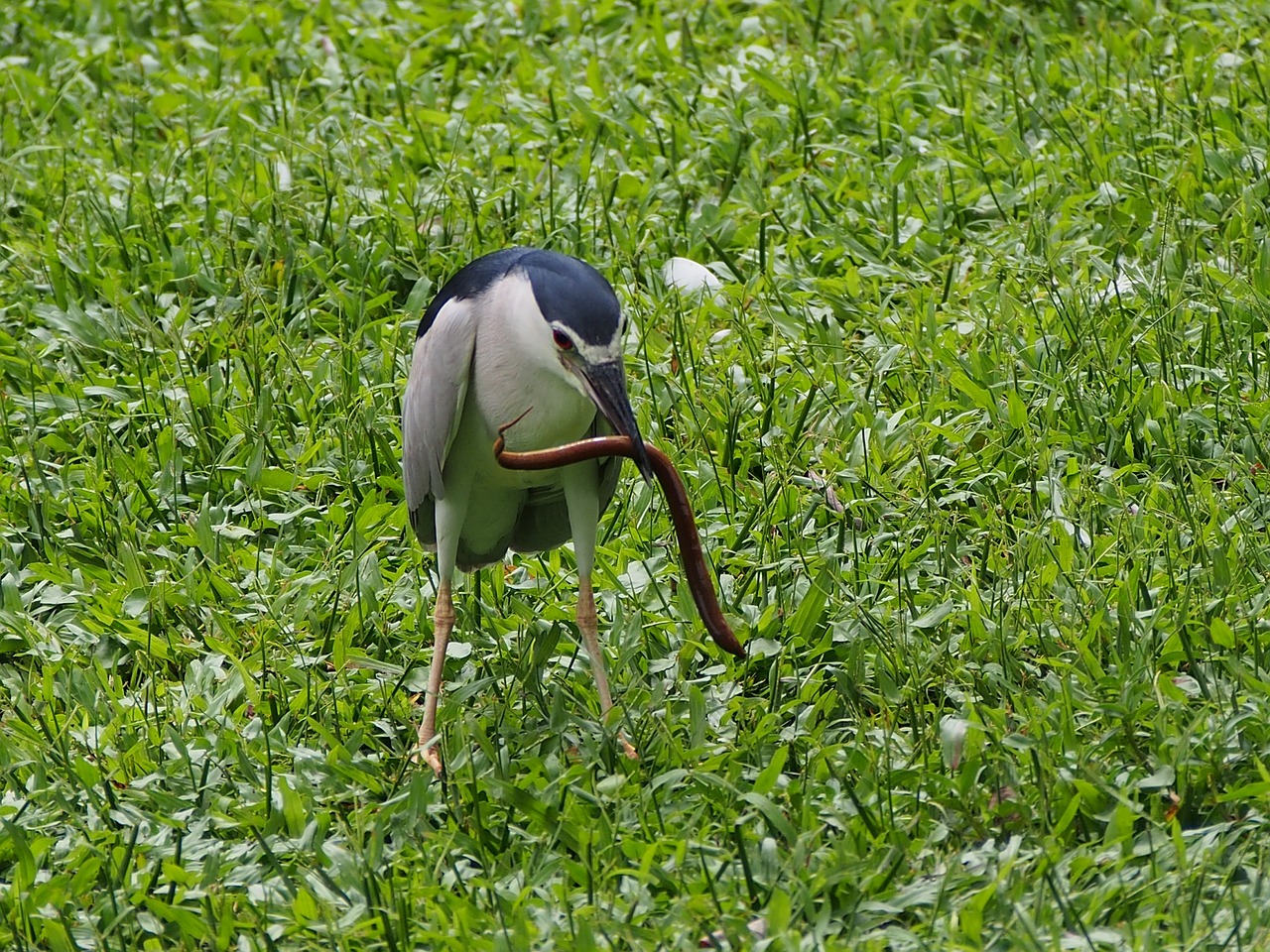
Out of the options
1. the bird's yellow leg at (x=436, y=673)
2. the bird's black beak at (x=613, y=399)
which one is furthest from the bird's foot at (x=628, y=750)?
the bird's black beak at (x=613, y=399)

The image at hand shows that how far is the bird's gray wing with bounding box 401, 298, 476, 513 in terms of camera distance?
405cm

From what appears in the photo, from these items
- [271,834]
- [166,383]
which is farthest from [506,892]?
[166,383]

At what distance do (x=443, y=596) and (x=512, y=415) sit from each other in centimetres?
63

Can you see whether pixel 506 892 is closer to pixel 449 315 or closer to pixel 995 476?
pixel 449 315

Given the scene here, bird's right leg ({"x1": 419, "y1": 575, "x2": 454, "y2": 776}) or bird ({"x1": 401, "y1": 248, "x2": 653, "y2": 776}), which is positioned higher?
bird ({"x1": 401, "y1": 248, "x2": 653, "y2": 776})

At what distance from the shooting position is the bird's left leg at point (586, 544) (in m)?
4.20

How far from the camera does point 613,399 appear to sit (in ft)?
12.4

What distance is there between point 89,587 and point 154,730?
0.81 m

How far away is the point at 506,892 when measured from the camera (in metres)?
3.55

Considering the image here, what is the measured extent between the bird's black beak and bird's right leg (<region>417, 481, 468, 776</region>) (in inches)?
25.5

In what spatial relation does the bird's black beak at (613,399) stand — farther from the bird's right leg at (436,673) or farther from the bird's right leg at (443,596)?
the bird's right leg at (436,673)

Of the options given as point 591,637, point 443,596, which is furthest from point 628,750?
point 443,596

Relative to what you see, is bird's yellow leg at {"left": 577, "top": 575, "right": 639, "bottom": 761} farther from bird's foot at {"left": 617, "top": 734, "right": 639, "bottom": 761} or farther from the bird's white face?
the bird's white face

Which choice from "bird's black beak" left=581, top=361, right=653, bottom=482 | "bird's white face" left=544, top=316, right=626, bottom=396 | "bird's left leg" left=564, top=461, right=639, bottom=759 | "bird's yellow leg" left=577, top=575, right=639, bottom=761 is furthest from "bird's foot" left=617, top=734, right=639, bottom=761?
"bird's white face" left=544, top=316, right=626, bottom=396
